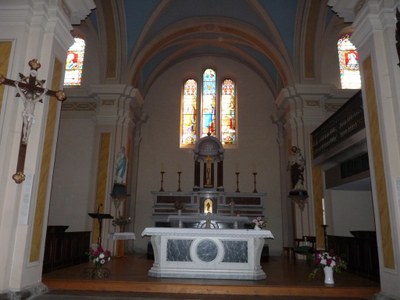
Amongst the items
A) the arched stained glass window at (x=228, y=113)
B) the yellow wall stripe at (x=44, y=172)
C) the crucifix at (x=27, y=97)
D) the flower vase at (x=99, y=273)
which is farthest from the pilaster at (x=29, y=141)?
the arched stained glass window at (x=228, y=113)

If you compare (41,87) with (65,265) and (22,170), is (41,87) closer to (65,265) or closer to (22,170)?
(22,170)

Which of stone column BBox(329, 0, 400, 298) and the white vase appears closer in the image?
stone column BBox(329, 0, 400, 298)

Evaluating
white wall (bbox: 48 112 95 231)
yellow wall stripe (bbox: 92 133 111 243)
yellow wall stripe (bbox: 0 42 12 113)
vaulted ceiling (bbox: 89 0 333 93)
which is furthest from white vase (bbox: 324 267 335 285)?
white wall (bbox: 48 112 95 231)

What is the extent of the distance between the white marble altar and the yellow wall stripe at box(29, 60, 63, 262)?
201 cm

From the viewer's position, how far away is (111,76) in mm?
12266

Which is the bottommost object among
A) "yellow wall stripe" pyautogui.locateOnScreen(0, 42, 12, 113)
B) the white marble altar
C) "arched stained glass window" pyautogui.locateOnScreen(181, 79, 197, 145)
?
the white marble altar

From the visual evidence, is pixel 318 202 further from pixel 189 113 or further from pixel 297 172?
pixel 189 113

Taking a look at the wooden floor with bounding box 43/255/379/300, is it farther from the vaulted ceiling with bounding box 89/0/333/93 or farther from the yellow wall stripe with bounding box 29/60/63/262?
the vaulted ceiling with bounding box 89/0/333/93

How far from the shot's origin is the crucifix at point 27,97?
5.23m

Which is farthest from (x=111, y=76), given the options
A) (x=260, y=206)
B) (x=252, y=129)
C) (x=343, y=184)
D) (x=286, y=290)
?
(x=286, y=290)

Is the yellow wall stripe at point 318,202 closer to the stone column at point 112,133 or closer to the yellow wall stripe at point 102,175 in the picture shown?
the stone column at point 112,133

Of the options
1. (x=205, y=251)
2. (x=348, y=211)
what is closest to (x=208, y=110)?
(x=348, y=211)

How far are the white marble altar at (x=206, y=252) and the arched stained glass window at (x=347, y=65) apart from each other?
892cm

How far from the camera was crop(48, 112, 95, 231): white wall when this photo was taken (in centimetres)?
1246
